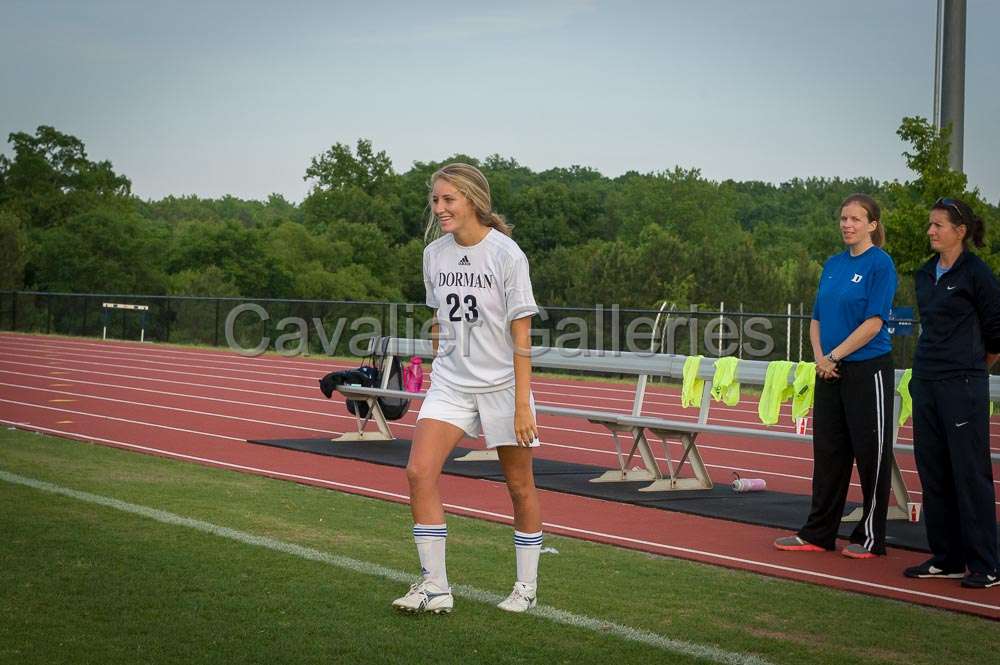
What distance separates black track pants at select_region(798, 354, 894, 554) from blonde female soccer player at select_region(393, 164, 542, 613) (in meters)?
2.52

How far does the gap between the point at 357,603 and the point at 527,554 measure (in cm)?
80

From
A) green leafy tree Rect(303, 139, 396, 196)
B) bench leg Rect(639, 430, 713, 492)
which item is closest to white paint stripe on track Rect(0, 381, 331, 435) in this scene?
bench leg Rect(639, 430, 713, 492)

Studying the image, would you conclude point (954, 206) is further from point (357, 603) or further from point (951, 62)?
point (951, 62)

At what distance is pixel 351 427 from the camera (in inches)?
583

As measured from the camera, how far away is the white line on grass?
516 centimetres

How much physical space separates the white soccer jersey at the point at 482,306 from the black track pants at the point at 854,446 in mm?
2606

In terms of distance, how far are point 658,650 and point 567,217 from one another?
3208 inches

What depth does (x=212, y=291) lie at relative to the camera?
198ft

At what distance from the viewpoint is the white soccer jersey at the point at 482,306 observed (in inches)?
216

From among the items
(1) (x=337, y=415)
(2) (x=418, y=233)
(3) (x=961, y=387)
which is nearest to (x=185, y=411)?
(1) (x=337, y=415)

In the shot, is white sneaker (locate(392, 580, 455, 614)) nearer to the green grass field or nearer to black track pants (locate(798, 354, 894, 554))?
the green grass field

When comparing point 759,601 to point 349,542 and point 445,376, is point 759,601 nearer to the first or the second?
point 445,376

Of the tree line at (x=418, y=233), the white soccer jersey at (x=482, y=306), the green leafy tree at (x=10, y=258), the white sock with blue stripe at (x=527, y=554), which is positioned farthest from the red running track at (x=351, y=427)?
the green leafy tree at (x=10, y=258)

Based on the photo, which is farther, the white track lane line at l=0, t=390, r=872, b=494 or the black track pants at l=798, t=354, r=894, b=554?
the white track lane line at l=0, t=390, r=872, b=494
